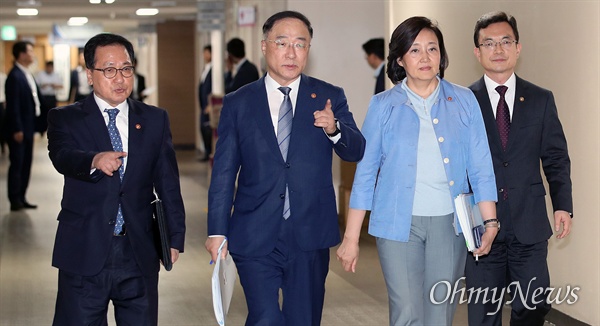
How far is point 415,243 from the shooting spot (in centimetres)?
397

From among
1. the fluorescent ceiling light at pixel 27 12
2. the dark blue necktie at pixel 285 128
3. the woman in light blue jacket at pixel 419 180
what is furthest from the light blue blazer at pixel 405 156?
the fluorescent ceiling light at pixel 27 12

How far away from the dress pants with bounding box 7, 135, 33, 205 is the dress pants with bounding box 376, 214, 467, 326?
28.2 feet

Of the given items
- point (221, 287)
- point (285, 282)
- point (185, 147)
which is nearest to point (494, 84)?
point (285, 282)

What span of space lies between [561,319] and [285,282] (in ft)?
8.54

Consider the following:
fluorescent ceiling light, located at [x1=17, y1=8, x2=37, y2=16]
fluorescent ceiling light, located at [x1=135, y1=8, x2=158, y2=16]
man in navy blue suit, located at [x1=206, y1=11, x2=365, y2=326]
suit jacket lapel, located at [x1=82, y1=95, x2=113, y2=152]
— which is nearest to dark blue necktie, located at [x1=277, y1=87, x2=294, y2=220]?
man in navy blue suit, located at [x1=206, y1=11, x2=365, y2=326]

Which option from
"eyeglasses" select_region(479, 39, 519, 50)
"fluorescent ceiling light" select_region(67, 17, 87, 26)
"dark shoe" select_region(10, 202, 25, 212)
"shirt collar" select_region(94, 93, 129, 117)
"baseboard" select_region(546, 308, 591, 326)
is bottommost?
"dark shoe" select_region(10, 202, 25, 212)

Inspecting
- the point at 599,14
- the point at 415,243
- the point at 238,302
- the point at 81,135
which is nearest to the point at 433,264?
the point at 415,243

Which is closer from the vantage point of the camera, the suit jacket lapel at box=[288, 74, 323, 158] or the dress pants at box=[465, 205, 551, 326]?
the suit jacket lapel at box=[288, 74, 323, 158]

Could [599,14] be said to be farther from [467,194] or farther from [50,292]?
[50,292]

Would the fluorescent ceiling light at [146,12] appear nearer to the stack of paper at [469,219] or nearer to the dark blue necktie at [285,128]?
the dark blue necktie at [285,128]

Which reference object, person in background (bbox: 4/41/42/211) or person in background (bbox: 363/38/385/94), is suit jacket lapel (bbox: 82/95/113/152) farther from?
person in background (bbox: 4/41/42/211)

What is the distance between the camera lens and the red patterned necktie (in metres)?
4.81

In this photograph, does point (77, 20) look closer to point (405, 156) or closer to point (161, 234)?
point (161, 234)

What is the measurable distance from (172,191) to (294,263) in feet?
1.96
